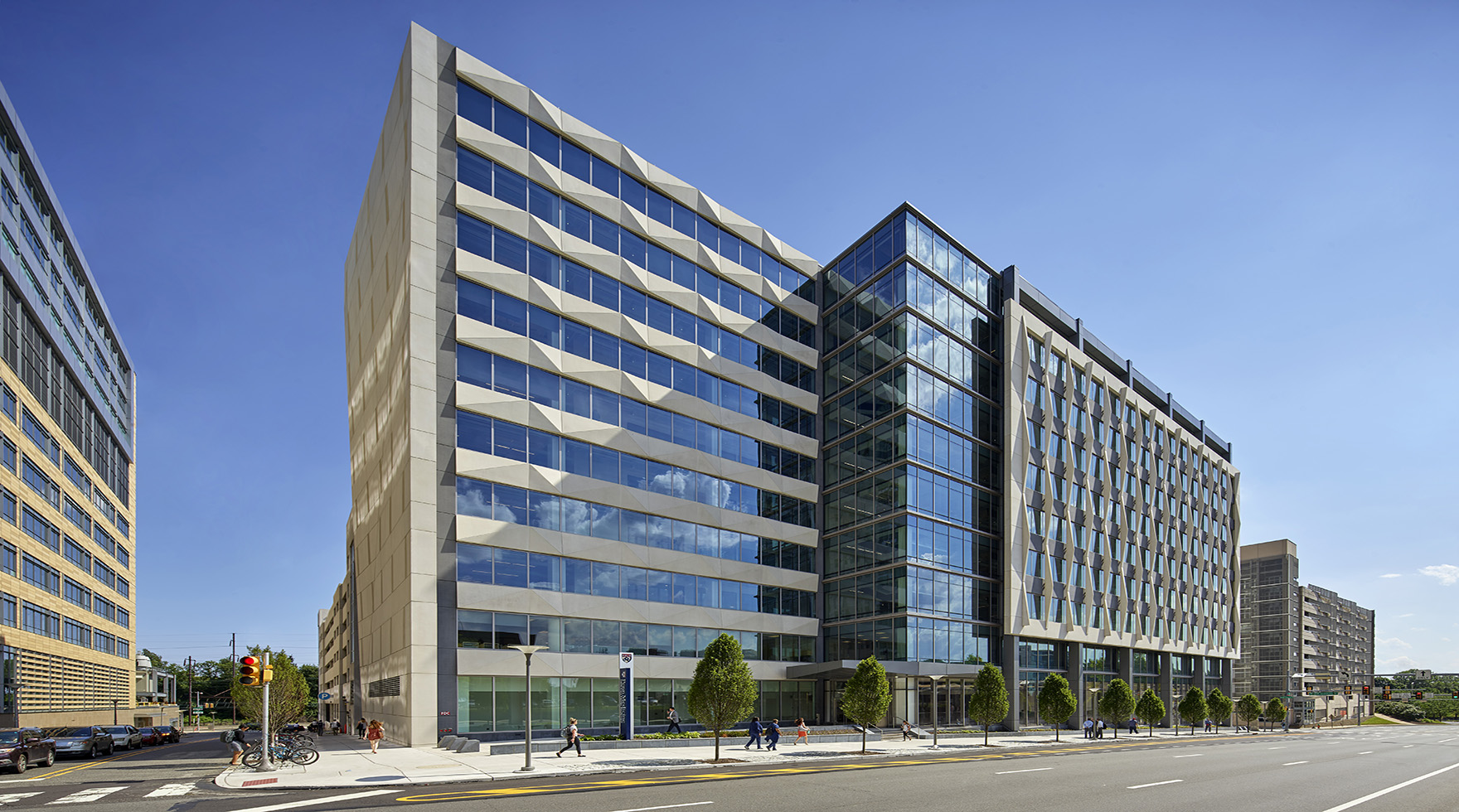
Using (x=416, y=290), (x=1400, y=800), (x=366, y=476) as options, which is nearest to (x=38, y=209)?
(x=366, y=476)

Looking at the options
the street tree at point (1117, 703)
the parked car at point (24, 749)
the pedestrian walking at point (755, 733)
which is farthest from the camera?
the street tree at point (1117, 703)

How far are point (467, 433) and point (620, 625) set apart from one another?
43.1 feet

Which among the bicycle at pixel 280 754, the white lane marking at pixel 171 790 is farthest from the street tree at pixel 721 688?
the white lane marking at pixel 171 790

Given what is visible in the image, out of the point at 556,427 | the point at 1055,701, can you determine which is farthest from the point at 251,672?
the point at 1055,701

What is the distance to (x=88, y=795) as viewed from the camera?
67.4 ft

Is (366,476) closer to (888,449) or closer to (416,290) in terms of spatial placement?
(416,290)

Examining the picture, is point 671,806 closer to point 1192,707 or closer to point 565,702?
point 565,702

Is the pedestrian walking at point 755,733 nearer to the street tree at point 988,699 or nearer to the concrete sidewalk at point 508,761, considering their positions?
the concrete sidewalk at point 508,761

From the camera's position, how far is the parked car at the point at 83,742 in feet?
120

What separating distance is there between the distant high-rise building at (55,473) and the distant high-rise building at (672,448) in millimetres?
18824

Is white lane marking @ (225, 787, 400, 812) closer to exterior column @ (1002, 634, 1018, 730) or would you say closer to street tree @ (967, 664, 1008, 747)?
street tree @ (967, 664, 1008, 747)

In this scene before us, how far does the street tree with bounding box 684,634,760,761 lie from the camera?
32281mm

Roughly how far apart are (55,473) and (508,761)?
4977 centimetres

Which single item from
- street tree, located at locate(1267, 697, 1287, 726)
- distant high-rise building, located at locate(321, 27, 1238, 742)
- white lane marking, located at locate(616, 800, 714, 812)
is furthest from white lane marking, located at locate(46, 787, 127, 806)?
street tree, located at locate(1267, 697, 1287, 726)
